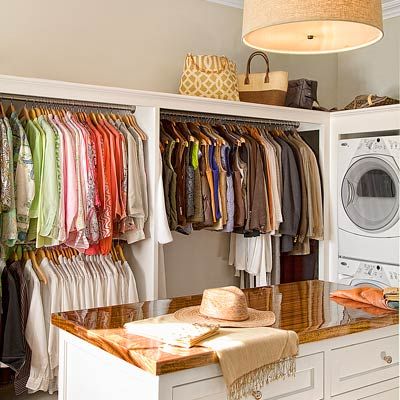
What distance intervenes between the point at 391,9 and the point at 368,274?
225cm

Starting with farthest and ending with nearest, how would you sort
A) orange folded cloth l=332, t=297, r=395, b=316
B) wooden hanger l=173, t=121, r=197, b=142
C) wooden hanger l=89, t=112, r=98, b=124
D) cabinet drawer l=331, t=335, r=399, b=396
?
wooden hanger l=173, t=121, r=197, b=142 < wooden hanger l=89, t=112, r=98, b=124 < orange folded cloth l=332, t=297, r=395, b=316 < cabinet drawer l=331, t=335, r=399, b=396

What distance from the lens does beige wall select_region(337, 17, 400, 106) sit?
5.04m

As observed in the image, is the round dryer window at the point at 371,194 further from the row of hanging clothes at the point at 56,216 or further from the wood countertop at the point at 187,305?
the row of hanging clothes at the point at 56,216

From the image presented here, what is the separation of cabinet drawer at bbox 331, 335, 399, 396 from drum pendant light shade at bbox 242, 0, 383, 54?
3.90ft

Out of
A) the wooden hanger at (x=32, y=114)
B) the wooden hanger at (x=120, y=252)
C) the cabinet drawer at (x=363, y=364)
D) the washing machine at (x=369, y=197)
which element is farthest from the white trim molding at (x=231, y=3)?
the cabinet drawer at (x=363, y=364)

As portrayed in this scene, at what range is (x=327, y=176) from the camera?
185 inches

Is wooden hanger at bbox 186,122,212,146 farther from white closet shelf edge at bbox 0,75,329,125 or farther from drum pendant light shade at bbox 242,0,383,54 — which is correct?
drum pendant light shade at bbox 242,0,383,54

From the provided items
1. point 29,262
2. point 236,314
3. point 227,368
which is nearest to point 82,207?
point 29,262

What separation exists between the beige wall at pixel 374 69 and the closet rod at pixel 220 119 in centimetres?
91

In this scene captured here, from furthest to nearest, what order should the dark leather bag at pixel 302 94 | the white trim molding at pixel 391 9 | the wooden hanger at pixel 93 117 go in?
the white trim molding at pixel 391 9 → the dark leather bag at pixel 302 94 → the wooden hanger at pixel 93 117

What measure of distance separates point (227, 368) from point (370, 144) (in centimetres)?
289

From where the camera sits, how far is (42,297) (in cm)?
352

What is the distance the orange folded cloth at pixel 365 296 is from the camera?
8.73ft

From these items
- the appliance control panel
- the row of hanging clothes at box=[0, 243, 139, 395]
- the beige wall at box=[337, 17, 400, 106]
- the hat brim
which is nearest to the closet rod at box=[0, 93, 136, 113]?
the row of hanging clothes at box=[0, 243, 139, 395]
